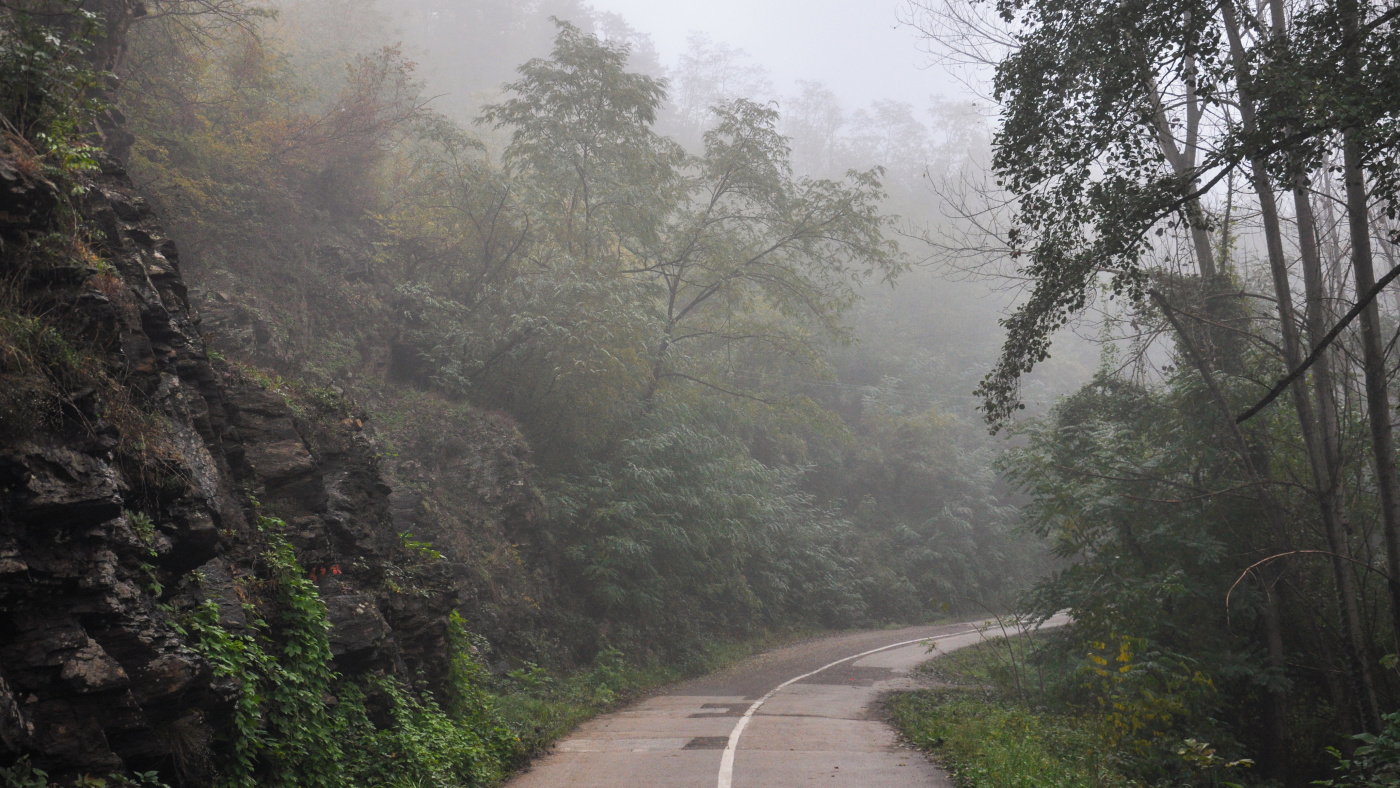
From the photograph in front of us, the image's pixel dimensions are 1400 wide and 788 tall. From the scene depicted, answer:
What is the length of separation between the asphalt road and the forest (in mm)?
781

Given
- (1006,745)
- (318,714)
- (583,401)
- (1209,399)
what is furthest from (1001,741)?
(583,401)

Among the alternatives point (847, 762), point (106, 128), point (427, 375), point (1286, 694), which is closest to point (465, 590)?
point (427, 375)

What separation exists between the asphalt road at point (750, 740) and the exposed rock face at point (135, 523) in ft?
8.36

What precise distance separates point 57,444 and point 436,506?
9446 mm

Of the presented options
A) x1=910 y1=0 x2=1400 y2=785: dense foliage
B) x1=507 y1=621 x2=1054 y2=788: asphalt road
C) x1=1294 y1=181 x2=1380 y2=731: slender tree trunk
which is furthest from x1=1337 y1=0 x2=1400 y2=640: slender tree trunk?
x1=507 y1=621 x2=1054 y2=788: asphalt road

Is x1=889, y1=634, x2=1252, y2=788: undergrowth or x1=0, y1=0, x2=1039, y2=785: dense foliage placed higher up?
x1=0, y1=0, x2=1039, y2=785: dense foliage

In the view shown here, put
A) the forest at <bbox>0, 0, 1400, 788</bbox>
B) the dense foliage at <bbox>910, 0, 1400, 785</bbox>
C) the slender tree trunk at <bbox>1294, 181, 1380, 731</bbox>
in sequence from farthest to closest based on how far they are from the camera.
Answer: the slender tree trunk at <bbox>1294, 181, 1380, 731</bbox>
the dense foliage at <bbox>910, 0, 1400, 785</bbox>
the forest at <bbox>0, 0, 1400, 788</bbox>

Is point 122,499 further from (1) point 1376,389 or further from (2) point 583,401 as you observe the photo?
(2) point 583,401

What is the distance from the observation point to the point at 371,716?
7.25 meters

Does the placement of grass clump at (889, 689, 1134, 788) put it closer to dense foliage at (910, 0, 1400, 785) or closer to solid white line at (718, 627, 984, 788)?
dense foliage at (910, 0, 1400, 785)

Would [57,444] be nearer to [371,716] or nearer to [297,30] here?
[371,716]

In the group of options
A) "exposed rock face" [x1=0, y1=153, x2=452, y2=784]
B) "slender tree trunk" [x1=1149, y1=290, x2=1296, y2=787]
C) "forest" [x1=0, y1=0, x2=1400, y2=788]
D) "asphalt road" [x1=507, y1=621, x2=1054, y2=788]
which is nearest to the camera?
"exposed rock face" [x1=0, y1=153, x2=452, y2=784]

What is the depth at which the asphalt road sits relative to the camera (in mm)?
7742

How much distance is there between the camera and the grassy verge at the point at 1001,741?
7.33m
